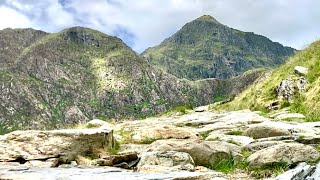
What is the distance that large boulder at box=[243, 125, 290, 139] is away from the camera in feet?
48.6

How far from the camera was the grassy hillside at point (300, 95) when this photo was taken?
72.2 feet

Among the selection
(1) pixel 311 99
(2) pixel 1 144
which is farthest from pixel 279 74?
(2) pixel 1 144

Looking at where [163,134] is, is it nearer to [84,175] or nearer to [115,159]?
[115,159]

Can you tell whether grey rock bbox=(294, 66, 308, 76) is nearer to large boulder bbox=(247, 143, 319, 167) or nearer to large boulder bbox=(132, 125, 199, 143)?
large boulder bbox=(132, 125, 199, 143)

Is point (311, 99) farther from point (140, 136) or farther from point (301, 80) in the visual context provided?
point (140, 136)

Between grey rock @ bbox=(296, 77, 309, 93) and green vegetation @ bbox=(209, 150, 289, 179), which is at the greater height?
grey rock @ bbox=(296, 77, 309, 93)

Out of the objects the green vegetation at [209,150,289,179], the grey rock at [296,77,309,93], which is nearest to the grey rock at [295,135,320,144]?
the green vegetation at [209,150,289,179]

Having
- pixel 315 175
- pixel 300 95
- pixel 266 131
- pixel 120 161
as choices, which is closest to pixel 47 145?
pixel 120 161

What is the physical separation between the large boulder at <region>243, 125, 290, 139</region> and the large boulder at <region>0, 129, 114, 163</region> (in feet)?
19.0

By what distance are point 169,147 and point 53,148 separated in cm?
350

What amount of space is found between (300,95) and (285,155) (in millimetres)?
16018

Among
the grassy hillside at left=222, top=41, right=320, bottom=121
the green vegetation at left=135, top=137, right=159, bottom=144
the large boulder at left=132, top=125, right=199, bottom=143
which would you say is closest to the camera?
the large boulder at left=132, top=125, right=199, bottom=143

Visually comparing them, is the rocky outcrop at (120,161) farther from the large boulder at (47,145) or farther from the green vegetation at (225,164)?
the green vegetation at (225,164)

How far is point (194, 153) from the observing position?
11852mm
